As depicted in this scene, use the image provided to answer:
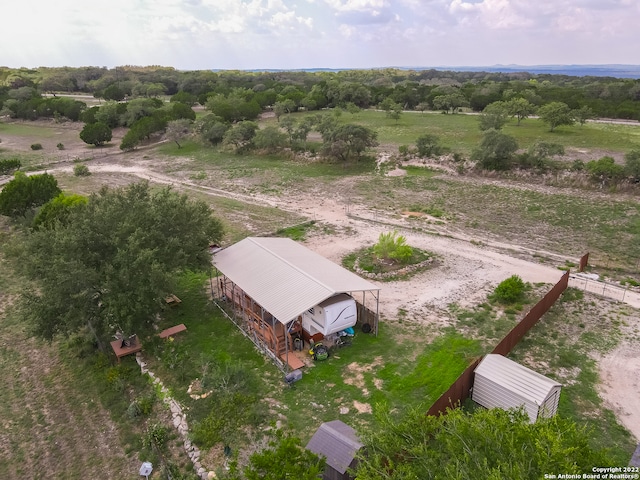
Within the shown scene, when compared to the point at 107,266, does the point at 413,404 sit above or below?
below

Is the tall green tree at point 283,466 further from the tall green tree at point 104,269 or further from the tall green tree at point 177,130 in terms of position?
the tall green tree at point 177,130

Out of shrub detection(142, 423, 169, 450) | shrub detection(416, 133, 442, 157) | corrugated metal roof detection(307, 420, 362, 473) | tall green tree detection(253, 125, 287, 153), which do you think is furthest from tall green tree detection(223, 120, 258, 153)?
corrugated metal roof detection(307, 420, 362, 473)

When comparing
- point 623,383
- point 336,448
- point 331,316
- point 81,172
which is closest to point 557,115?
point 623,383

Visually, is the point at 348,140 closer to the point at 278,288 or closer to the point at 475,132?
the point at 475,132

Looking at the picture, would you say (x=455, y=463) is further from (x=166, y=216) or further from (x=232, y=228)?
(x=232, y=228)

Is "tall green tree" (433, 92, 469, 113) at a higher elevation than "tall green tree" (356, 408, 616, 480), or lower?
higher

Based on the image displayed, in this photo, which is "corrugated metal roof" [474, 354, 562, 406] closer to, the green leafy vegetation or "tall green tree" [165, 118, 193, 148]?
the green leafy vegetation

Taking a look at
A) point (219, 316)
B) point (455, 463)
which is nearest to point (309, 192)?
point (219, 316)
